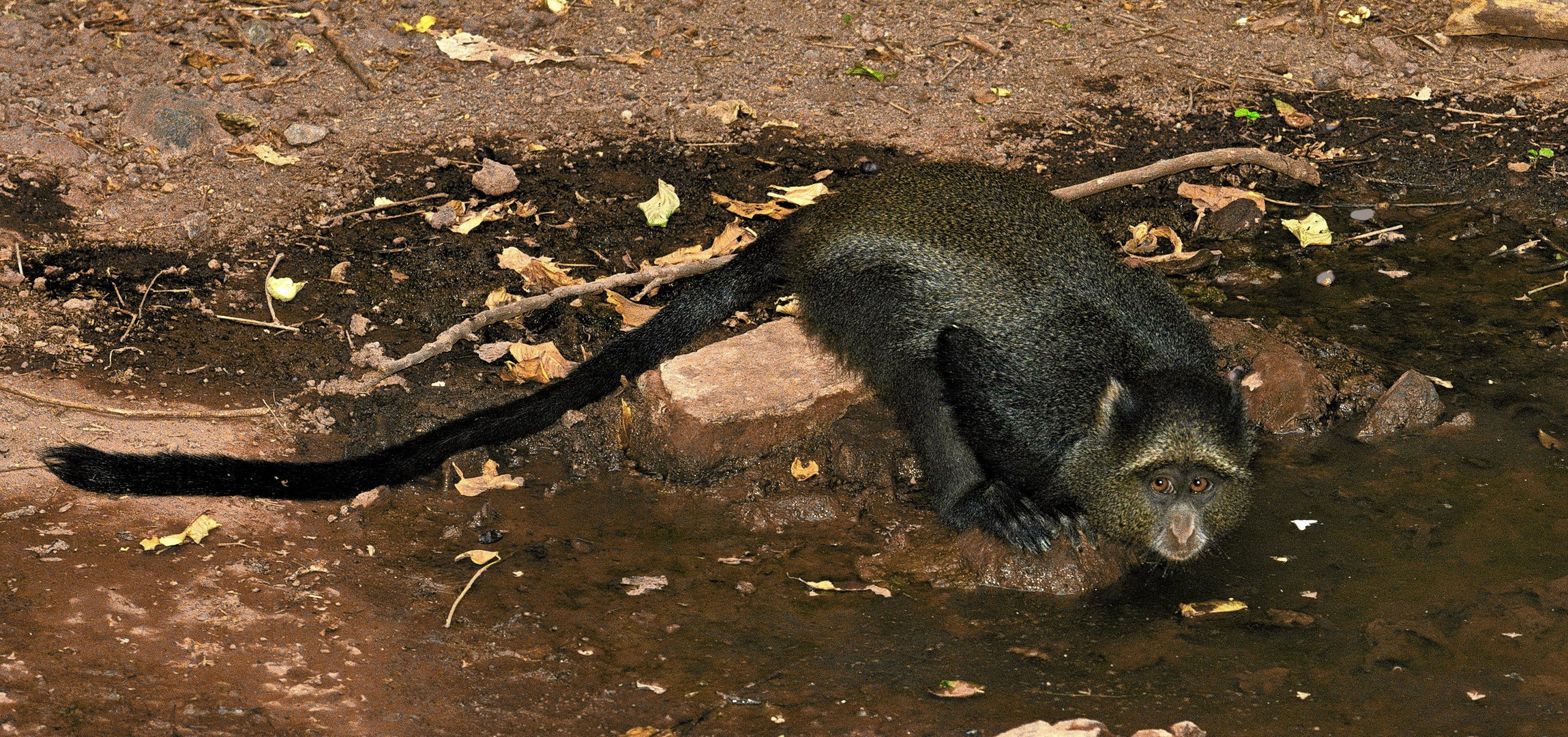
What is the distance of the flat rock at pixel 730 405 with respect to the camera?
4176mm

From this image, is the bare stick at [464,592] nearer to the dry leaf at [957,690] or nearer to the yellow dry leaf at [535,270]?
the dry leaf at [957,690]

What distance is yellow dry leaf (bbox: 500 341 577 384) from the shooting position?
4.52 m

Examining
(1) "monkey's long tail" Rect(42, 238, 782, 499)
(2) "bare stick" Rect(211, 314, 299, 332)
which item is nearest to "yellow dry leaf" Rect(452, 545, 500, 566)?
(1) "monkey's long tail" Rect(42, 238, 782, 499)

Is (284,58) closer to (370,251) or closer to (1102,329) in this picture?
(370,251)

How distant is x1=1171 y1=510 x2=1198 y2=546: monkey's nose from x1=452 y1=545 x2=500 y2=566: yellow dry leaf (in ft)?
6.18

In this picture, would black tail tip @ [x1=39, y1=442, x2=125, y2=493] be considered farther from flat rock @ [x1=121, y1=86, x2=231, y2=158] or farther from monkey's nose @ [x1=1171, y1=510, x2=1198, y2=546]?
monkey's nose @ [x1=1171, y1=510, x2=1198, y2=546]

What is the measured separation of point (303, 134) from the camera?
597cm

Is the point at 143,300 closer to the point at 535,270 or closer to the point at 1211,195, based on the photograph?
the point at 535,270

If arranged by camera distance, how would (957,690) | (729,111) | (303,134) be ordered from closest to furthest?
1. (957,690)
2. (303,134)
3. (729,111)

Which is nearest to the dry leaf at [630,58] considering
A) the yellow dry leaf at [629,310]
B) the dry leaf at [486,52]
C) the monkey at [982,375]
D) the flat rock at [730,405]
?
the dry leaf at [486,52]

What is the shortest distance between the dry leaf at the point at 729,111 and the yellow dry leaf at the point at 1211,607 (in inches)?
138

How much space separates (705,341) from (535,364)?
2.07ft

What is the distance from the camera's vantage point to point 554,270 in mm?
5062

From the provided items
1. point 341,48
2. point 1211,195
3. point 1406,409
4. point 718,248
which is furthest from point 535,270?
point 1406,409
